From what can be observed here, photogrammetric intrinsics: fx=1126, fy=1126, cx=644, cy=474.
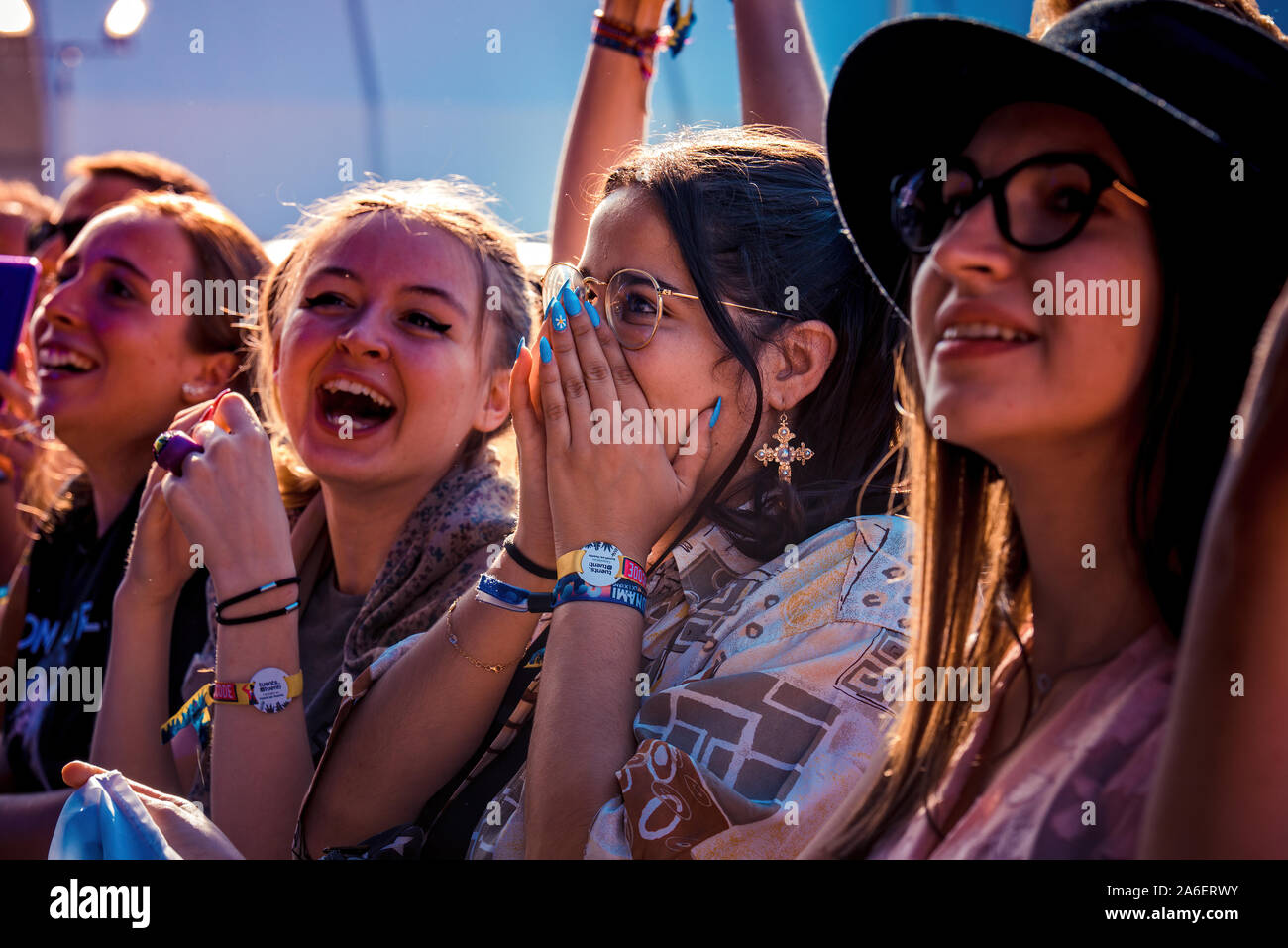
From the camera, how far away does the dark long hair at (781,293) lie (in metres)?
1.70

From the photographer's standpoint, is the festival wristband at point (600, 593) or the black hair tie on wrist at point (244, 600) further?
the black hair tie on wrist at point (244, 600)

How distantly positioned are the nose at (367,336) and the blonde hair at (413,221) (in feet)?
0.67

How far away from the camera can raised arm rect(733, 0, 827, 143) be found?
2.29 meters

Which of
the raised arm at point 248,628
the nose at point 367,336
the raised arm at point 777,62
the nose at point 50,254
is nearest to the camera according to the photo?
the raised arm at point 248,628

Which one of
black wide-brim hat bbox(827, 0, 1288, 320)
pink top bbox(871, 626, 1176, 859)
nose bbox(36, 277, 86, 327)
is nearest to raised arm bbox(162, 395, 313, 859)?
nose bbox(36, 277, 86, 327)

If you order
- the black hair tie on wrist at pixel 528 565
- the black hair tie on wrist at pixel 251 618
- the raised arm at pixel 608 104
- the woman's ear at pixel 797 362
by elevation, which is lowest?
the black hair tie on wrist at pixel 251 618

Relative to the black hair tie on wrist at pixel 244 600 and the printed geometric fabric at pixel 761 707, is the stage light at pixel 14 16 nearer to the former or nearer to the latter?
the black hair tie on wrist at pixel 244 600

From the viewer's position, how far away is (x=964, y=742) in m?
1.13

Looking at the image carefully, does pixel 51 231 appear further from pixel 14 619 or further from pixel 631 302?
pixel 631 302

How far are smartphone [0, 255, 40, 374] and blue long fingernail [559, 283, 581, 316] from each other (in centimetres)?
163

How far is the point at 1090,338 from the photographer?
94 centimetres

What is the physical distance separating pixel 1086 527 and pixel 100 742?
6.18ft

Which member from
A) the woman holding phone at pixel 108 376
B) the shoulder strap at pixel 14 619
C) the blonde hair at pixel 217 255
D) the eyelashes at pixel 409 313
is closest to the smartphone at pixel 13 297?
the woman holding phone at pixel 108 376
